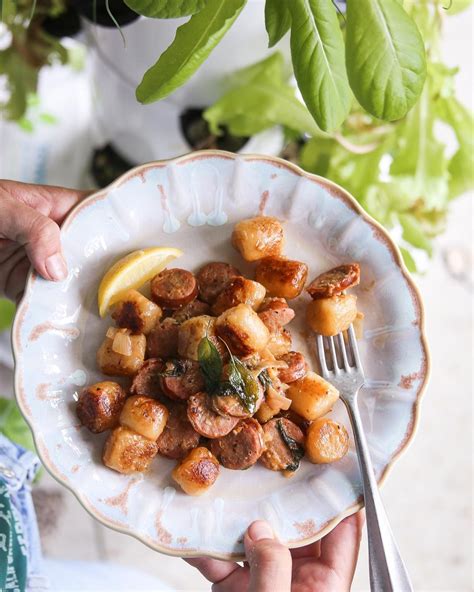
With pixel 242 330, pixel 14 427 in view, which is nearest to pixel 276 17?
pixel 242 330

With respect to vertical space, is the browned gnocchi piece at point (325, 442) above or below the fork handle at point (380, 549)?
above

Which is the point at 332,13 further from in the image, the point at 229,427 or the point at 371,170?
the point at 371,170

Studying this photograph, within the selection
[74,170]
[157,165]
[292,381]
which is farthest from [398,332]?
[74,170]

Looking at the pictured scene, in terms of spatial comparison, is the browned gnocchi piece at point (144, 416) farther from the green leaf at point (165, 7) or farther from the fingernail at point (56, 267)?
the green leaf at point (165, 7)

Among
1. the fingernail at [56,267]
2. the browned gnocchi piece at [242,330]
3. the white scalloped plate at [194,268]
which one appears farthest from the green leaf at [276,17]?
the fingernail at [56,267]

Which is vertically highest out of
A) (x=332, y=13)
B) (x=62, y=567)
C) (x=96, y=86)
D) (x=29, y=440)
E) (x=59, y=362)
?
(x=332, y=13)
